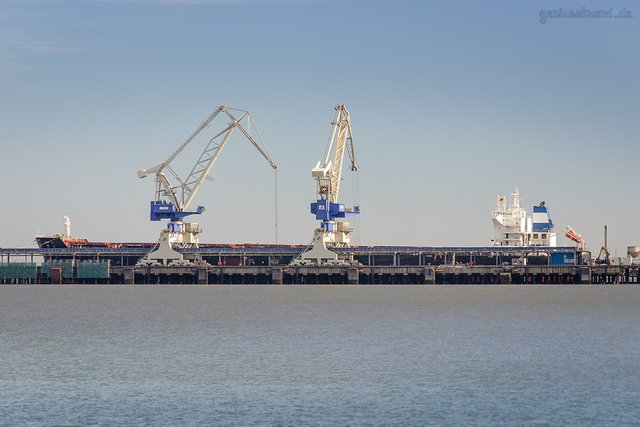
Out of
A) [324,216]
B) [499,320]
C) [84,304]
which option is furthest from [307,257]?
[499,320]

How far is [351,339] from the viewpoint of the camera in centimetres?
8662

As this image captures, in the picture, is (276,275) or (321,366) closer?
(321,366)

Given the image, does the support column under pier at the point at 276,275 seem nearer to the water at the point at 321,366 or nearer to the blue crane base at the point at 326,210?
the blue crane base at the point at 326,210

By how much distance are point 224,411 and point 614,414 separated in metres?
18.8

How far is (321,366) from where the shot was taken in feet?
226

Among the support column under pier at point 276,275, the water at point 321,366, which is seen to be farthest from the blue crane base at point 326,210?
the water at point 321,366

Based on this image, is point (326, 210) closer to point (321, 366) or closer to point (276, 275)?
point (276, 275)

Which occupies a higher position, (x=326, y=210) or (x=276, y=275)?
(x=326, y=210)

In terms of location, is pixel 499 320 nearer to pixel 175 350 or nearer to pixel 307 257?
pixel 175 350

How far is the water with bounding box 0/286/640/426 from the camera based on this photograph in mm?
52594

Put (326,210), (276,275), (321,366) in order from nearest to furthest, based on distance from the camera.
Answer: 1. (321,366)
2. (326,210)
3. (276,275)

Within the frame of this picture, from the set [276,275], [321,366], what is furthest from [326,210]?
[321,366]

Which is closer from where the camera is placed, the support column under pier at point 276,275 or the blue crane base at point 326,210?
the blue crane base at point 326,210

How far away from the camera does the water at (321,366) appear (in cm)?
5259
